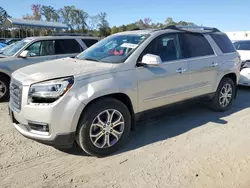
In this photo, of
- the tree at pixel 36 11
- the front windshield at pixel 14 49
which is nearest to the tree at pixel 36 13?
the tree at pixel 36 11

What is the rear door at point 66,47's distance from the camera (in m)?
7.49

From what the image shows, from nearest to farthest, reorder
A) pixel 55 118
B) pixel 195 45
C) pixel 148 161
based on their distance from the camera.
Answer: pixel 55 118 → pixel 148 161 → pixel 195 45

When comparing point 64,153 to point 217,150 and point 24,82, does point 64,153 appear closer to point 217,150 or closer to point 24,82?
point 24,82

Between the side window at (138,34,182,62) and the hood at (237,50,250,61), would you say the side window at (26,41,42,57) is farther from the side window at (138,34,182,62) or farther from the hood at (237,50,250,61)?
the hood at (237,50,250,61)

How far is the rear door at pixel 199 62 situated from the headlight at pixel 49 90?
2.38 m

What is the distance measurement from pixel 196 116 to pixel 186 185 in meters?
2.55

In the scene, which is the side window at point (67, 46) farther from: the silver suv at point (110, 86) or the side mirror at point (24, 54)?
the silver suv at point (110, 86)

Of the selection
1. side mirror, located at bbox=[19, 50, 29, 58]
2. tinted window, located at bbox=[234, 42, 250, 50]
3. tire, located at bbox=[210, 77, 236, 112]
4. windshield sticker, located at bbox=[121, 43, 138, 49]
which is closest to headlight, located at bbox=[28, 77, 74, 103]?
windshield sticker, located at bbox=[121, 43, 138, 49]

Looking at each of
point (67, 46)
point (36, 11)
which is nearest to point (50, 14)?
point (36, 11)

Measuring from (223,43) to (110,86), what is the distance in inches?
130

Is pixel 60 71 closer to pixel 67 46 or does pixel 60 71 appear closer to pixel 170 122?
pixel 170 122

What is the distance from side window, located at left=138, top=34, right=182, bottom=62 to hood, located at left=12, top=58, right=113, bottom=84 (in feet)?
2.57

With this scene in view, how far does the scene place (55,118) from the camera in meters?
3.06

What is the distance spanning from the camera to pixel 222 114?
212 inches
